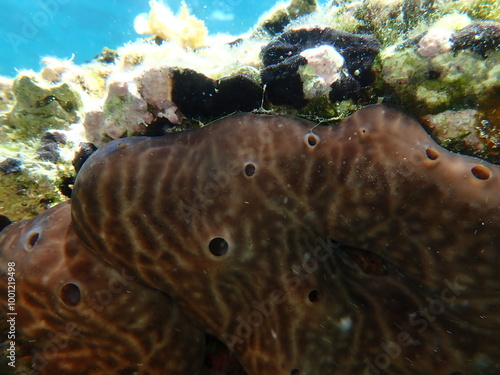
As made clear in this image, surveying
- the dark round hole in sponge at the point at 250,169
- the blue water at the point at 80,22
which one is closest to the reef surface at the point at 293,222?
the dark round hole in sponge at the point at 250,169

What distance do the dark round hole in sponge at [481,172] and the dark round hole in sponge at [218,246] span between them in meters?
1.85

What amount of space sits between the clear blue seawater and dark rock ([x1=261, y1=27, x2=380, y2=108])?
3792 centimetres

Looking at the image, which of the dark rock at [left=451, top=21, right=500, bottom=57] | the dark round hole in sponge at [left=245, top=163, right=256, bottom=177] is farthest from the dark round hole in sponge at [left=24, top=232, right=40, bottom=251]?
the dark rock at [left=451, top=21, right=500, bottom=57]

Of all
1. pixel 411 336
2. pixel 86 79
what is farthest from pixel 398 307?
pixel 86 79

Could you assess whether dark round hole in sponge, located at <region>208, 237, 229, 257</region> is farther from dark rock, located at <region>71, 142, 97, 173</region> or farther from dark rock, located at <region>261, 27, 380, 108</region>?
dark rock, located at <region>71, 142, 97, 173</region>

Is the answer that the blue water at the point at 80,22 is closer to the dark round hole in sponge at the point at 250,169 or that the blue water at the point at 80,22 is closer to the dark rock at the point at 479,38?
the dark round hole in sponge at the point at 250,169

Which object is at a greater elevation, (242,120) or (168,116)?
(168,116)

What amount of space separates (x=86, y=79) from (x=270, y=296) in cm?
534

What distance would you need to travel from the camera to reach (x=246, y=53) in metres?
3.06

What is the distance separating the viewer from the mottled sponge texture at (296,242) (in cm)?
207

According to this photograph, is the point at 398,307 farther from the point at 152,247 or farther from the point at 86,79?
the point at 86,79

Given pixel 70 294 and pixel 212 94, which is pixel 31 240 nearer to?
pixel 70 294

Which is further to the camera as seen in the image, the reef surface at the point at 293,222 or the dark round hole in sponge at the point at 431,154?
the reef surface at the point at 293,222

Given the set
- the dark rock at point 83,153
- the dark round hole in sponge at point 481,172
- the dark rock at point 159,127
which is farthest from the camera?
the dark rock at point 83,153
